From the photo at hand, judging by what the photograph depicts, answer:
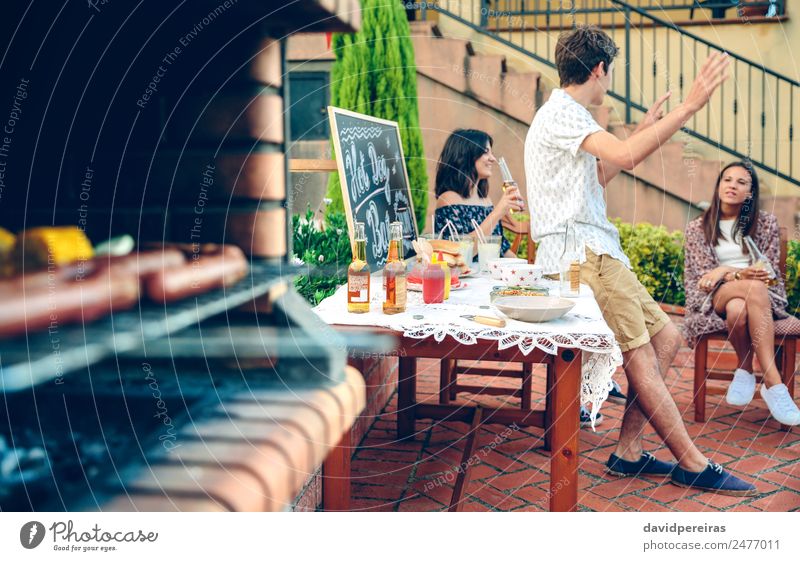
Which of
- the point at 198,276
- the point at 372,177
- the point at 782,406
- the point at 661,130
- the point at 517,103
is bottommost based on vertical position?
the point at 782,406

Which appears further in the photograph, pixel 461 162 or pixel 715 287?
pixel 461 162

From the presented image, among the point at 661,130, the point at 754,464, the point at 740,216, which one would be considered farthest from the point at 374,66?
the point at 754,464

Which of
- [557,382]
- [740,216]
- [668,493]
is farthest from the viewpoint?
[740,216]

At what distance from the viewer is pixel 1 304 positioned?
55.9 inches

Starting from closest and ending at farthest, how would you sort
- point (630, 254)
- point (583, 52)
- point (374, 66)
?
1. point (583, 52)
2. point (630, 254)
3. point (374, 66)

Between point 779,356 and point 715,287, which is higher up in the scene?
point 715,287

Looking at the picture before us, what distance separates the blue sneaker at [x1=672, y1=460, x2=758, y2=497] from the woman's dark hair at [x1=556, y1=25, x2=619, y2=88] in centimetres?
151

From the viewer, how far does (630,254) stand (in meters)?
5.53

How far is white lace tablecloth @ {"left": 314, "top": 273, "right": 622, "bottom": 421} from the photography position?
2.21m

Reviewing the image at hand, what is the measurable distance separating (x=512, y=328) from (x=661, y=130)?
85cm

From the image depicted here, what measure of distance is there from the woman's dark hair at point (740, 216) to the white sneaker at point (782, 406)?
0.75 metres

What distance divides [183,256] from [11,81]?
0.61 metres

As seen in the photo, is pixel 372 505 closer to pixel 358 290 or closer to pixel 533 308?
pixel 358 290

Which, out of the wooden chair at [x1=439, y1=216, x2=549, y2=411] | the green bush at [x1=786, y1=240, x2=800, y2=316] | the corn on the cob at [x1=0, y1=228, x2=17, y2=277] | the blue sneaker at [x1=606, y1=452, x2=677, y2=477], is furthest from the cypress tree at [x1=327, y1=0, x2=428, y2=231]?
the corn on the cob at [x1=0, y1=228, x2=17, y2=277]
